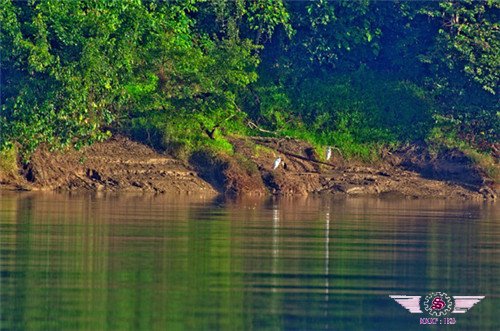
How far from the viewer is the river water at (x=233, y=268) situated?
36.7 feet

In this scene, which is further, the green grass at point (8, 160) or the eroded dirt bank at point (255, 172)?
the eroded dirt bank at point (255, 172)

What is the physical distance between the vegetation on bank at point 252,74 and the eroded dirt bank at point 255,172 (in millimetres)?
512

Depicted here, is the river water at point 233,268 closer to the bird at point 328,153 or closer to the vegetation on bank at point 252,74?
the vegetation on bank at point 252,74

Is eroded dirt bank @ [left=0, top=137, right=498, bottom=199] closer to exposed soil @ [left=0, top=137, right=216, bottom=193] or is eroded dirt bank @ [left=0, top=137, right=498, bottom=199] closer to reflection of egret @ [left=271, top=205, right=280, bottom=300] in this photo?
exposed soil @ [left=0, top=137, right=216, bottom=193]

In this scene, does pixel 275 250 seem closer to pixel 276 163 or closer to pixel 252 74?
pixel 276 163

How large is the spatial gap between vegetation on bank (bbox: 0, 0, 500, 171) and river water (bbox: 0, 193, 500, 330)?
6034mm

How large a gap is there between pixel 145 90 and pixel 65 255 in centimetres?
1605

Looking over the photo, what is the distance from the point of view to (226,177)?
30.4 metres

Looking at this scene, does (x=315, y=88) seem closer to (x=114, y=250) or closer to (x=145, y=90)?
(x=145, y=90)

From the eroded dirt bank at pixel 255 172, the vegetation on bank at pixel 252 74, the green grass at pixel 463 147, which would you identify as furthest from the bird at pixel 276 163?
the green grass at pixel 463 147

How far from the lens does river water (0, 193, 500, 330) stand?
11195 millimetres

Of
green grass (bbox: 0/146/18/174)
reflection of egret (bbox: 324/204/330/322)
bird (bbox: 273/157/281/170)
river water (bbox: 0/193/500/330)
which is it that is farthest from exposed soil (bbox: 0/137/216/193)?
reflection of egret (bbox: 324/204/330/322)

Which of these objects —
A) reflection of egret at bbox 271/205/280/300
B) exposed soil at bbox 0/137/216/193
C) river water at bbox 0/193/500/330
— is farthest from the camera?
exposed soil at bbox 0/137/216/193

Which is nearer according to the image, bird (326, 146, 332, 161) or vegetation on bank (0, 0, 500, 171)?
vegetation on bank (0, 0, 500, 171)
